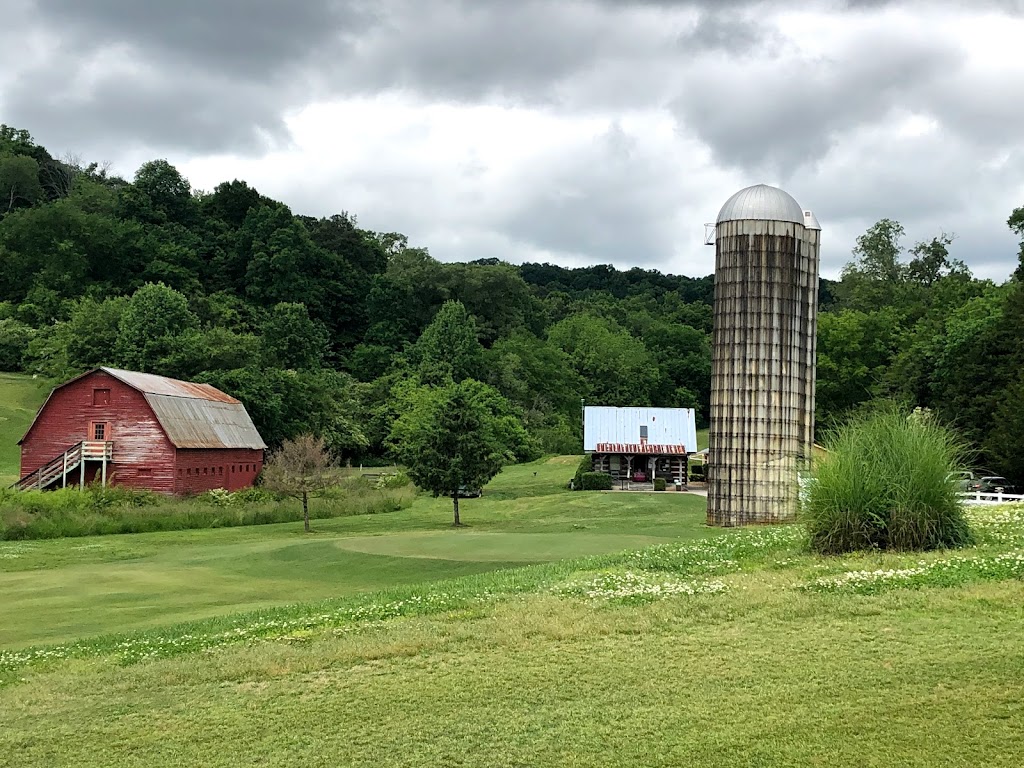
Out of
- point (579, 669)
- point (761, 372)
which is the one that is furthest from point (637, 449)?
point (579, 669)

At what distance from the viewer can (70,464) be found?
46094 millimetres

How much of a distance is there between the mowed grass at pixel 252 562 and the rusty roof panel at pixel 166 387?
11.6 meters

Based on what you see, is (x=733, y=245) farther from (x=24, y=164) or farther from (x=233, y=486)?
(x=24, y=164)

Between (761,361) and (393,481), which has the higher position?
(761,361)

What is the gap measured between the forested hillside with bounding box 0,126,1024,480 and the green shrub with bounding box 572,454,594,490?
45.6 ft

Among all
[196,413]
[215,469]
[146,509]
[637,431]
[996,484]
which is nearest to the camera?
[146,509]

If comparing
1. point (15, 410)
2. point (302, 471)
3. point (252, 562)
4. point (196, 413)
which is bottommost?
point (252, 562)

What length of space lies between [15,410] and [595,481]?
118 feet

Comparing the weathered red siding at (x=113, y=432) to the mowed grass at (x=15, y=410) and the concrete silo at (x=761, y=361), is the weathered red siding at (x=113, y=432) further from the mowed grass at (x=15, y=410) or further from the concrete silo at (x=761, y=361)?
the concrete silo at (x=761, y=361)

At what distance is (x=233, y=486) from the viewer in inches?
2064

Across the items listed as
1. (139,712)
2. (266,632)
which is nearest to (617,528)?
(266,632)

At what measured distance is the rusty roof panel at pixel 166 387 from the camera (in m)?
47.2

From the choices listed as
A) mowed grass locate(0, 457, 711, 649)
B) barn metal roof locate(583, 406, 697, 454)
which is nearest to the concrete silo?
mowed grass locate(0, 457, 711, 649)

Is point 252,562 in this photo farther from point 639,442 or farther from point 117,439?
point 639,442
